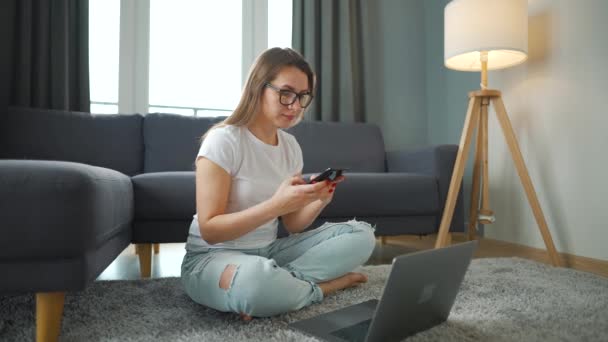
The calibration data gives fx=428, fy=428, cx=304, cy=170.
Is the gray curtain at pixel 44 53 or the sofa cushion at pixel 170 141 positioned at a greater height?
the gray curtain at pixel 44 53

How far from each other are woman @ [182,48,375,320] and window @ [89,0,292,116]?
1.79 m

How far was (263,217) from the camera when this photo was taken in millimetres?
1020

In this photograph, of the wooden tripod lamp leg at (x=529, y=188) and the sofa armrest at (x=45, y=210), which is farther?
the wooden tripod lamp leg at (x=529, y=188)

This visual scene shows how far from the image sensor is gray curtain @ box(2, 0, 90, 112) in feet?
7.59

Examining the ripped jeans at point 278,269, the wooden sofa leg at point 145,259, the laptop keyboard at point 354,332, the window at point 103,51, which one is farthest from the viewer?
the window at point 103,51

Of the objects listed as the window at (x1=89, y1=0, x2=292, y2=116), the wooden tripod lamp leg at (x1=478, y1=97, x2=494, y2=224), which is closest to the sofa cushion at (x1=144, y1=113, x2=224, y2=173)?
the window at (x1=89, y1=0, x2=292, y2=116)

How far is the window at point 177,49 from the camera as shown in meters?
2.73

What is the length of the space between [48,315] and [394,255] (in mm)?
1629

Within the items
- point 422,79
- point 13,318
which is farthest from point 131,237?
point 422,79

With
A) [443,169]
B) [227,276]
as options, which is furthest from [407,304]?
[443,169]

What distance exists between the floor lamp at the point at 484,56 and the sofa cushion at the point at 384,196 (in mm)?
116

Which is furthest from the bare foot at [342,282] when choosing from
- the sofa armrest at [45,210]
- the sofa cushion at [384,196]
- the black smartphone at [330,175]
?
the sofa armrest at [45,210]

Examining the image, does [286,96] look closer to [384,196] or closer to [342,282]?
[342,282]

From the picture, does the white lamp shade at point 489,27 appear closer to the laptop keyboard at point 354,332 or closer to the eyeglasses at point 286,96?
the eyeglasses at point 286,96
